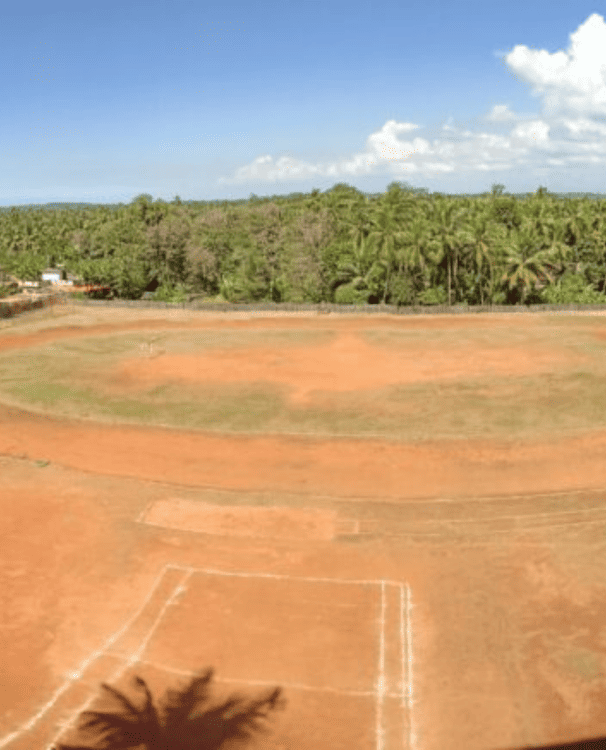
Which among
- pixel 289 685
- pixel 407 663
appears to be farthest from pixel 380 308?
pixel 289 685

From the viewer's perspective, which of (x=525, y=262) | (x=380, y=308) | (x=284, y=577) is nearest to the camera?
(x=284, y=577)

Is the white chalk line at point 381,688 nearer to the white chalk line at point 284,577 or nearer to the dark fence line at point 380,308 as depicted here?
the white chalk line at point 284,577

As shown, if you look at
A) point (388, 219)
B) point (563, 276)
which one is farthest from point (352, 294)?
point (563, 276)

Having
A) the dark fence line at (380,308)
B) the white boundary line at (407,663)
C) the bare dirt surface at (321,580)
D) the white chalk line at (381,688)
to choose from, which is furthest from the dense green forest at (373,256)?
the white chalk line at (381,688)

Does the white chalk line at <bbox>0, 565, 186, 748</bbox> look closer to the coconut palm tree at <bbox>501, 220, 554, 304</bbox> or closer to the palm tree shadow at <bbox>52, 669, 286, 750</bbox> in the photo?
the palm tree shadow at <bbox>52, 669, 286, 750</bbox>

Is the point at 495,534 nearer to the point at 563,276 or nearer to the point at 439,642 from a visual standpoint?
the point at 439,642

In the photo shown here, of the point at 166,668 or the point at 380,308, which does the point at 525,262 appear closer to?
the point at 380,308
